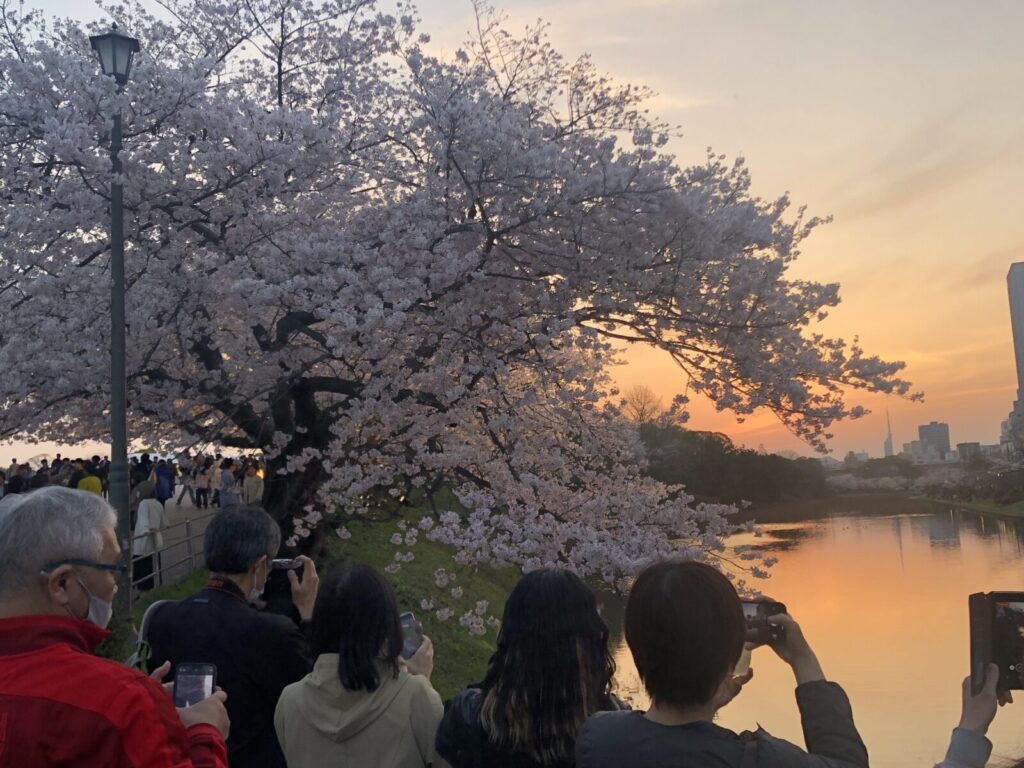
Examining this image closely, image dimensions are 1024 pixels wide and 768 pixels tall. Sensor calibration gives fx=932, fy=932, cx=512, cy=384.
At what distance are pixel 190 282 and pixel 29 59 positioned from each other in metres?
2.76

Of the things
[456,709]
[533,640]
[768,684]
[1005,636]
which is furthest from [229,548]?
[768,684]

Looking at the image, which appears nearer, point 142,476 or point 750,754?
point 750,754

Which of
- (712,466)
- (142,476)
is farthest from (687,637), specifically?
(712,466)

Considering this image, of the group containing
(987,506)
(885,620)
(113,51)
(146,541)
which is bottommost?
(885,620)

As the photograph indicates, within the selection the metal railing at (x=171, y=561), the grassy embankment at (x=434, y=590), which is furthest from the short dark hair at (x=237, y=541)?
the metal railing at (x=171, y=561)

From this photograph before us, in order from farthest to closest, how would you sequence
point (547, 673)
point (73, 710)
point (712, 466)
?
point (712, 466)
point (547, 673)
point (73, 710)

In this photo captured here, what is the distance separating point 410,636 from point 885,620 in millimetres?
22987

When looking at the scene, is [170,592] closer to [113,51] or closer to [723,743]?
[113,51]

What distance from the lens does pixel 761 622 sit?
194 cm

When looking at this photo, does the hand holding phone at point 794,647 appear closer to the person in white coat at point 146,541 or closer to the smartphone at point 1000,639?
the smartphone at point 1000,639

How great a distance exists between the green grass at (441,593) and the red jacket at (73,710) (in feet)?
29.5

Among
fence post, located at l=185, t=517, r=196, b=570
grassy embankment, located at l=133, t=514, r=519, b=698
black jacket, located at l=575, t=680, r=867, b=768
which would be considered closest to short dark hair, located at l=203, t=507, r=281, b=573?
black jacket, located at l=575, t=680, r=867, b=768

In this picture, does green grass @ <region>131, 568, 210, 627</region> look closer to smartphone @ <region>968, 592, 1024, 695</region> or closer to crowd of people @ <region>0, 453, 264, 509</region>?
crowd of people @ <region>0, 453, 264, 509</region>

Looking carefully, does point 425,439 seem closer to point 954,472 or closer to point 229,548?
point 229,548
